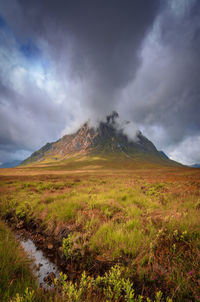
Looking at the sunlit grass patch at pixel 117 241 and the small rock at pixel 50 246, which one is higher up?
the sunlit grass patch at pixel 117 241

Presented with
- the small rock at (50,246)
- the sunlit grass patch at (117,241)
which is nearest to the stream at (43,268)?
the small rock at (50,246)

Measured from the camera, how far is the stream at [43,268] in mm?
2869

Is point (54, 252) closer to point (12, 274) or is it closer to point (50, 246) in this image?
point (50, 246)

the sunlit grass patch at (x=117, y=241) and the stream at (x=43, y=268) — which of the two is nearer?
the stream at (x=43, y=268)

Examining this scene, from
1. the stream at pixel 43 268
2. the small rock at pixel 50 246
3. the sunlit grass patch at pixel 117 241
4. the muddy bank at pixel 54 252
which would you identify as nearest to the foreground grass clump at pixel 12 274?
the stream at pixel 43 268

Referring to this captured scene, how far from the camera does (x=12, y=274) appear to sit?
8.22ft

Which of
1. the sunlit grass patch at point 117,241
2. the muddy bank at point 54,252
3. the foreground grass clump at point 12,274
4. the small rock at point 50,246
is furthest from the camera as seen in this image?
the small rock at point 50,246

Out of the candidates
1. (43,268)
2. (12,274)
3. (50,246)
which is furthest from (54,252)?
(12,274)

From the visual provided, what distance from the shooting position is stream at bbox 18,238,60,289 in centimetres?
287

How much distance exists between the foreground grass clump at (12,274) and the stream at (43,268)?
0.37m

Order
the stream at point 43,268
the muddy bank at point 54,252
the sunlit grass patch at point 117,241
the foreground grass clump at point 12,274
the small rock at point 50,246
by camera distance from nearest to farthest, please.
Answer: the foreground grass clump at point 12,274 → the stream at point 43,268 → the muddy bank at point 54,252 → the sunlit grass patch at point 117,241 → the small rock at point 50,246

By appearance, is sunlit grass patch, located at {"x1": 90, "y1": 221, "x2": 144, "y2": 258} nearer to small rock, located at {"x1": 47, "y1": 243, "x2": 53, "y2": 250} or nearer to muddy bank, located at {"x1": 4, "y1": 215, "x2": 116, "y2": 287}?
muddy bank, located at {"x1": 4, "y1": 215, "x2": 116, "y2": 287}

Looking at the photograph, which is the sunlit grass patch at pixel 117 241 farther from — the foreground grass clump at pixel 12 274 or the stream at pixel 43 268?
the foreground grass clump at pixel 12 274

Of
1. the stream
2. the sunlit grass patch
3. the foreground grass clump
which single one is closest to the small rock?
the stream
